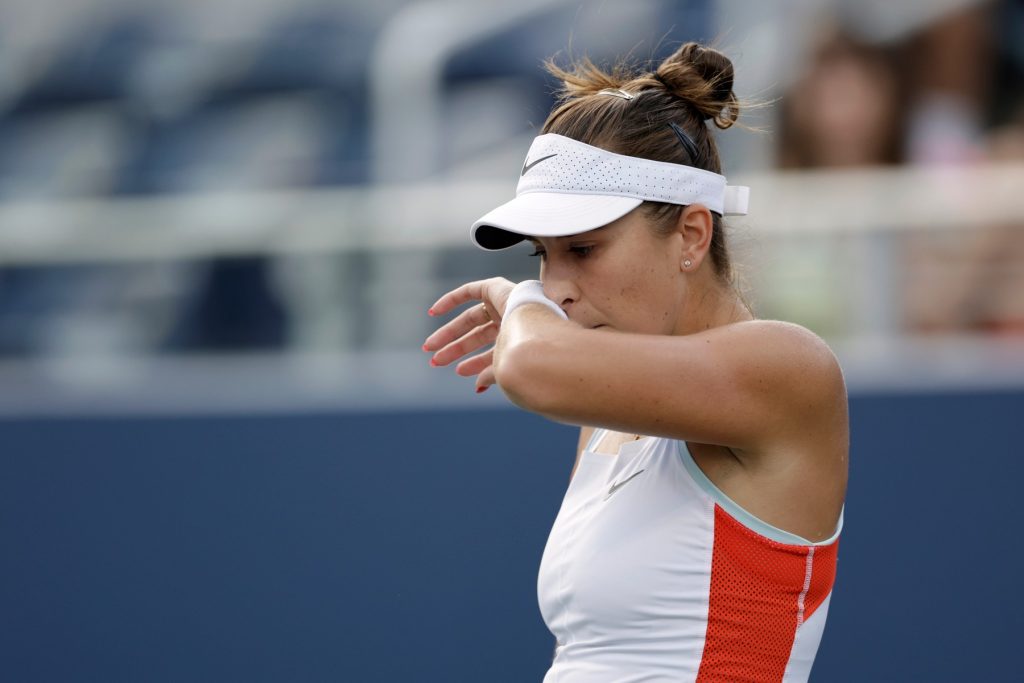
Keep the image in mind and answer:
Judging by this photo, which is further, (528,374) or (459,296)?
(459,296)

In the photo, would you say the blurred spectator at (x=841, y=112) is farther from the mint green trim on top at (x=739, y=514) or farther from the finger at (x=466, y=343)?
the mint green trim on top at (x=739, y=514)

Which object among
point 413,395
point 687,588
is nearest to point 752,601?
point 687,588

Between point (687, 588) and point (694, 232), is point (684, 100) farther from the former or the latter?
point (687, 588)

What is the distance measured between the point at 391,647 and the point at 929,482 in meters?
1.55

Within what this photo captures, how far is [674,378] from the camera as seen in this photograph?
1.83 m

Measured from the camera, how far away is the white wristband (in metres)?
1.96

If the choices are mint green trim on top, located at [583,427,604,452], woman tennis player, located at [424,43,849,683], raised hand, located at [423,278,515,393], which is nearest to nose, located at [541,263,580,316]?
woman tennis player, located at [424,43,849,683]

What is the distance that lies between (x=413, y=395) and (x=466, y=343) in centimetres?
134

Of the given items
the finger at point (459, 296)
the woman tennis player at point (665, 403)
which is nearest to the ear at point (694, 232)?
the woman tennis player at point (665, 403)

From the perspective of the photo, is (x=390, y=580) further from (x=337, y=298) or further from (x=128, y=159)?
(x=128, y=159)

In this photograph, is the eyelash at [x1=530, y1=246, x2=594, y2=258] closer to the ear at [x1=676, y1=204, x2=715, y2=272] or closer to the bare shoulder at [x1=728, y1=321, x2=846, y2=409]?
the ear at [x1=676, y1=204, x2=715, y2=272]

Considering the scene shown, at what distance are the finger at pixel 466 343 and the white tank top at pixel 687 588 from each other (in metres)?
0.51

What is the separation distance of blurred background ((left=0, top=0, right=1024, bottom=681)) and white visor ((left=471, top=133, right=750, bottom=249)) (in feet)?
4.61

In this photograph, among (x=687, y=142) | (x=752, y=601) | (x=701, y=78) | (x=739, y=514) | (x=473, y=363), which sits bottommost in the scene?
(x=752, y=601)
